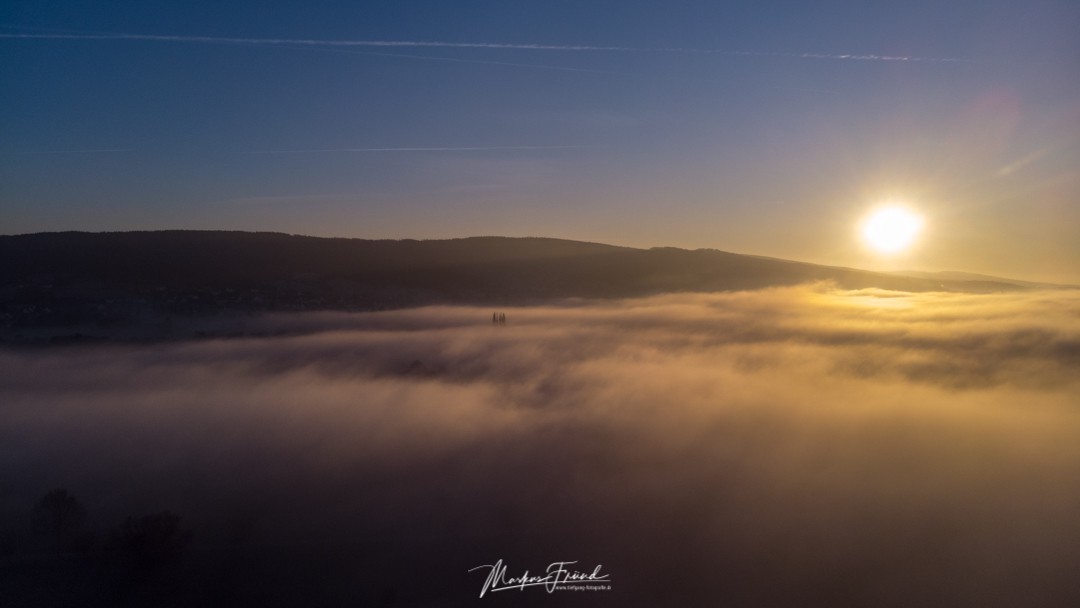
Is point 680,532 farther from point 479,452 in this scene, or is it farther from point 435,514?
point 479,452

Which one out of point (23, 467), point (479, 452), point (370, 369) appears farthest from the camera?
point (370, 369)

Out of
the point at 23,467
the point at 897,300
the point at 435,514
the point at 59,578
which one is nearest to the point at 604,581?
the point at 435,514

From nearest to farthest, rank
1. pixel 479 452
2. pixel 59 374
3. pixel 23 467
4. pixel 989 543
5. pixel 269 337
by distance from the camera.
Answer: pixel 989 543 → pixel 23 467 → pixel 479 452 → pixel 59 374 → pixel 269 337

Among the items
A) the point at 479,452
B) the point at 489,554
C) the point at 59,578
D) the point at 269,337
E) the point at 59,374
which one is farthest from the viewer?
the point at 269,337

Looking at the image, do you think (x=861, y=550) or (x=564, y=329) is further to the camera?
(x=564, y=329)

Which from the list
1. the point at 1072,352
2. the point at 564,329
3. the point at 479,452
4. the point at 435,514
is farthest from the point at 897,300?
the point at 435,514

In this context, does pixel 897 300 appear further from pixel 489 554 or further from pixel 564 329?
pixel 489 554
